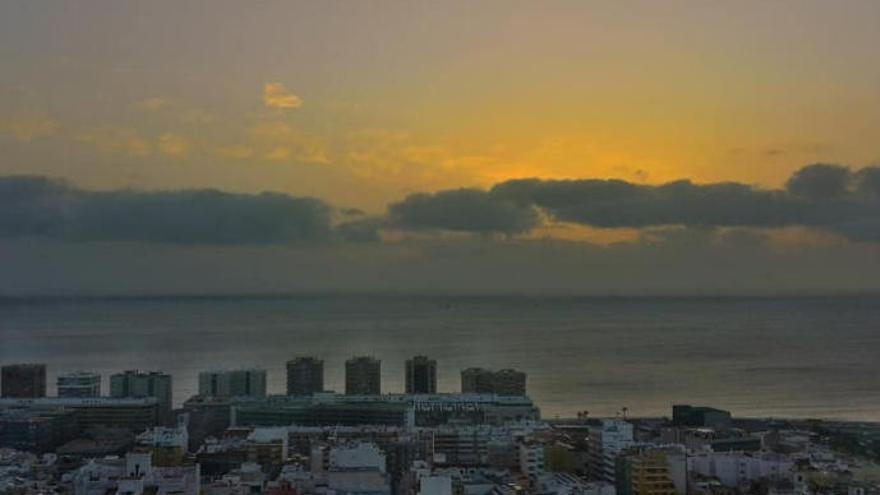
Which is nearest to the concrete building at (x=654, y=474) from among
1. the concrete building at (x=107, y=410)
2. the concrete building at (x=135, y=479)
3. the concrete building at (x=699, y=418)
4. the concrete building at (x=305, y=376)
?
the concrete building at (x=135, y=479)

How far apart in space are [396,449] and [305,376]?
547 cm

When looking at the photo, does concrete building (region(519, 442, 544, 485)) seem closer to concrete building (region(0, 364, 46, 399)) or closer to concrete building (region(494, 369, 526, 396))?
concrete building (region(494, 369, 526, 396))

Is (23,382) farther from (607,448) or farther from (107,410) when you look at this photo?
(607,448)

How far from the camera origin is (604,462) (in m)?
6.03

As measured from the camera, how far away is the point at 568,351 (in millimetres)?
21250

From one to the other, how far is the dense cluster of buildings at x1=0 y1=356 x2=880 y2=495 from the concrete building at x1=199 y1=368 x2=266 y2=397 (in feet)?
2.08

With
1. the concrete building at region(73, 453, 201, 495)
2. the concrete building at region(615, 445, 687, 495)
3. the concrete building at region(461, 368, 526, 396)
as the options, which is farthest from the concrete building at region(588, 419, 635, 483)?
the concrete building at region(461, 368, 526, 396)

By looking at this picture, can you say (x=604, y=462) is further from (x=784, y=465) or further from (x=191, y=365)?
(x=191, y=365)

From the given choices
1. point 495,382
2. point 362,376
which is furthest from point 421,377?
point 495,382

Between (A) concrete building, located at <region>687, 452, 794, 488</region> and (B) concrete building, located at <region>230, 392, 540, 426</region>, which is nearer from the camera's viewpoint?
(A) concrete building, located at <region>687, 452, 794, 488</region>

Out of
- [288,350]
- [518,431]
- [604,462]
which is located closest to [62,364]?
[288,350]

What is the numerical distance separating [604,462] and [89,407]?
547 cm

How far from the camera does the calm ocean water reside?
1342cm

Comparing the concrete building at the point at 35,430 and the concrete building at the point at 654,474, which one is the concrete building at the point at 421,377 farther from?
the concrete building at the point at 654,474
